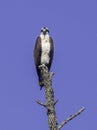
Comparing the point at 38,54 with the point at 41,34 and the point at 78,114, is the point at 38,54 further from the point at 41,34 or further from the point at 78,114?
the point at 78,114

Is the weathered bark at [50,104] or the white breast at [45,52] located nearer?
the weathered bark at [50,104]

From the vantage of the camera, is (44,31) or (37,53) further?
(44,31)

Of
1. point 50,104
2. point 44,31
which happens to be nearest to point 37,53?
point 44,31

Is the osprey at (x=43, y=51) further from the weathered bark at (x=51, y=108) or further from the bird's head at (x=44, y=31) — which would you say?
the weathered bark at (x=51, y=108)

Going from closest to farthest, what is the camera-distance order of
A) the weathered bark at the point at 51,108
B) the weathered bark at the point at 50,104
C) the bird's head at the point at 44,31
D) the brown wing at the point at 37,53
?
the weathered bark at the point at 51,108 < the weathered bark at the point at 50,104 < the brown wing at the point at 37,53 < the bird's head at the point at 44,31

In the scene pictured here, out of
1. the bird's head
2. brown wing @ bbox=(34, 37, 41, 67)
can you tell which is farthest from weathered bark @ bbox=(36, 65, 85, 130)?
the bird's head

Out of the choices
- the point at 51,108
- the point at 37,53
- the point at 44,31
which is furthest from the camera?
the point at 44,31

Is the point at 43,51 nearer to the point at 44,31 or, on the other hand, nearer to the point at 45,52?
the point at 45,52

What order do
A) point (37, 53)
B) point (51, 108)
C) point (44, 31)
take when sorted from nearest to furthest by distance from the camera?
1. point (51, 108)
2. point (37, 53)
3. point (44, 31)

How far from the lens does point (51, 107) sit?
37.1 feet

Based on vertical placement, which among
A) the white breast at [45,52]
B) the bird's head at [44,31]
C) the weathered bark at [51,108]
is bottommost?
the weathered bark at [51,108]

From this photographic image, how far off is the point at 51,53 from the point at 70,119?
6593 millimetres

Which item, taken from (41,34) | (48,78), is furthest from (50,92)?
(41,34)

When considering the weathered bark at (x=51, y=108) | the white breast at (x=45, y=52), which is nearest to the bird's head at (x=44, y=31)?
the white breast at (x=45, y=52)
